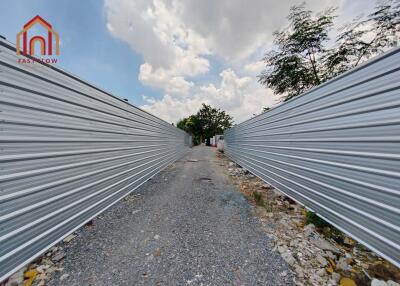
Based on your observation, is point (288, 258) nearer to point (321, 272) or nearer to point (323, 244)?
point (321, 272)

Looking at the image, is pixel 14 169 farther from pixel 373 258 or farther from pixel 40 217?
pixel 373 258

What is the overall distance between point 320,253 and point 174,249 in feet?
5.50

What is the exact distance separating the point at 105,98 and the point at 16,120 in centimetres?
149

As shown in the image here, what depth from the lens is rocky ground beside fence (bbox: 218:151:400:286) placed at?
57.6 inches

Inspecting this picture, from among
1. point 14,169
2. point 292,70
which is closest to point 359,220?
point 14,169

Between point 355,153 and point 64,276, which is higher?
point 355,153

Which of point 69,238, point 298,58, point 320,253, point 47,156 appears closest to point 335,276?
point 320,253

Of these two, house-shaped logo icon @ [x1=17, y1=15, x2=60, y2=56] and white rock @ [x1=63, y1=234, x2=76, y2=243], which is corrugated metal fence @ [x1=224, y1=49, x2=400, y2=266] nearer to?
white rock @ [x1=63, y1=234, x2=76, y2=243]

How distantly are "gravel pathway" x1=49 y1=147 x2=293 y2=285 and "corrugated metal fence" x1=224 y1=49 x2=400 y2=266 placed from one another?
3.28 ft

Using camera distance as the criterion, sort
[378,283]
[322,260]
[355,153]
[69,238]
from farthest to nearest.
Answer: [69,238] < [355,153] < [322,260] < [378,283]

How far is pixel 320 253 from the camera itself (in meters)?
1.78

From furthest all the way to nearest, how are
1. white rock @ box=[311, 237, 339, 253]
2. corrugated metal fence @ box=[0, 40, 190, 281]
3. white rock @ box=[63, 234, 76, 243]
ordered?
white rock @ box=[63, 234, 76, 243], white rock @ box=[311, 237, 339, 253], corrugated metal fence @ box=[0, 40, 190, 281]

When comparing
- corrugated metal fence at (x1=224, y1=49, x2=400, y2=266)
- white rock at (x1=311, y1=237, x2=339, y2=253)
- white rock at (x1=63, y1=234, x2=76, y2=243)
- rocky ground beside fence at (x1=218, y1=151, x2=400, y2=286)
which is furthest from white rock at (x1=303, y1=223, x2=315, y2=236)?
white rock at (x1=63, y1=234, x2=76, y2=243)

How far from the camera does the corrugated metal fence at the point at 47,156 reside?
145 cm
